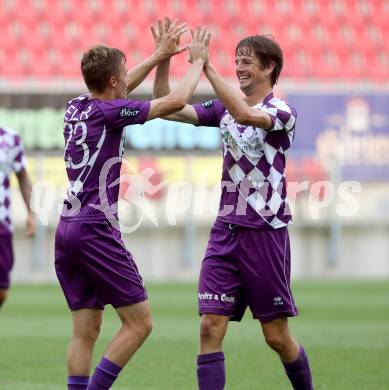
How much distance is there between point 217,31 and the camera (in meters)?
21.6

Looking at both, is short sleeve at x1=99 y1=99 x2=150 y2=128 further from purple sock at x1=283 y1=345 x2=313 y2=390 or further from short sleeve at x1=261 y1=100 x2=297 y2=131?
purple sock at x1=283 y1=345 x2=313 y2=390

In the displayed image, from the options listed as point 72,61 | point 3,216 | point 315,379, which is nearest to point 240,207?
point 315,379

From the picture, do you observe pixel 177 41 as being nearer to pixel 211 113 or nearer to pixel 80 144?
pixel 211 113

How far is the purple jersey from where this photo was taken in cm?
586

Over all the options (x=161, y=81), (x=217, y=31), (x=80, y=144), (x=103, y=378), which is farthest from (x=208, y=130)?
(x=103, y=378)

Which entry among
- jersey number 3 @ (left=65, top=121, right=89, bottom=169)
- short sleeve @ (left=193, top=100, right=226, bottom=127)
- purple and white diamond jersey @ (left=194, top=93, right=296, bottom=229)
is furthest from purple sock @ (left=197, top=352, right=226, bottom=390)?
short sleeve @ (left=193, top=100, right=226, bottom=127)

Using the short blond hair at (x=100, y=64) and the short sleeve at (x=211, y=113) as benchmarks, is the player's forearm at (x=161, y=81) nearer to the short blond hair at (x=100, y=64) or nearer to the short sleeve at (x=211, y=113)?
the short sleeve at (x=211, y=113)

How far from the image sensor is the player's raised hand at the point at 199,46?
5973 millimetres

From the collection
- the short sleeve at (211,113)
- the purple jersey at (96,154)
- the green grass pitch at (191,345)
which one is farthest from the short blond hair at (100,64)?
the green grass pitch at (191,345)

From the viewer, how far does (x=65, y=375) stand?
7.88 m

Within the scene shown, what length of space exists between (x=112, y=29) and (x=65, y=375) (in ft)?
46.0

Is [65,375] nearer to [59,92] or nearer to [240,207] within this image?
[240,207]

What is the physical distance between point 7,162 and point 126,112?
3.88m

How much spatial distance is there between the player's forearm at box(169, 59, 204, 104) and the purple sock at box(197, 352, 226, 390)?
1.35 meters
